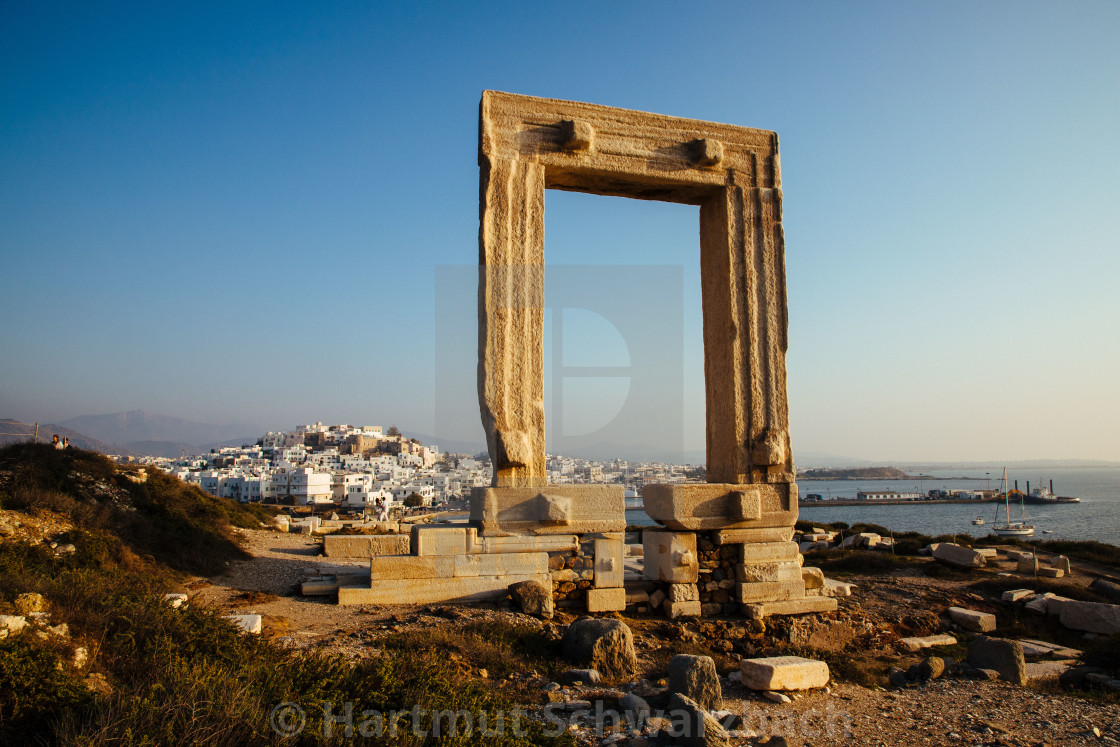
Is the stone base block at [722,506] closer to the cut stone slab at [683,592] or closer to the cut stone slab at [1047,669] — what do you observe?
the cut stone slab at [683,592]

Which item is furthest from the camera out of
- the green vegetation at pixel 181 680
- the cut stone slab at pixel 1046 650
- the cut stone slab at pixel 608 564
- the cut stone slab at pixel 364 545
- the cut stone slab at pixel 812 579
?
the cut stone slab at pixel 364 545

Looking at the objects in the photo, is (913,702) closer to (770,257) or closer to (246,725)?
(246,725)

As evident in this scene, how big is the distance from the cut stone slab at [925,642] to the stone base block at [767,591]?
1.15 m

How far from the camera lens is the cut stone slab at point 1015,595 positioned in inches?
371

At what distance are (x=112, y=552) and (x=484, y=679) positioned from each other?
19.3ft

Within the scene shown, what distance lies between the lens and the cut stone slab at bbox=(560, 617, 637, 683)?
522 cm

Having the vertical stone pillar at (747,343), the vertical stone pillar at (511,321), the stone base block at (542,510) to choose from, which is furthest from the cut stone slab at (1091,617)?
the vertical stone pillar at (511,321)

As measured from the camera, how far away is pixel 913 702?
4.97 meters

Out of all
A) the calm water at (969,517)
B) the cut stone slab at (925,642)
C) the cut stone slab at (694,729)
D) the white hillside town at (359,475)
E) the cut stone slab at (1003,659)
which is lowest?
the calm water at (969,517)

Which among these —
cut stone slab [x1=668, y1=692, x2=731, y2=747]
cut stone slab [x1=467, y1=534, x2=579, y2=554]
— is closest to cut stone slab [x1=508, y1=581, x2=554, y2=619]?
cut stone slab [x1=467, y1=534, x2=579, y2=554]

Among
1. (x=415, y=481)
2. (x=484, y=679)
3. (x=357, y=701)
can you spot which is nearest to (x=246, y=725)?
(x=357, y=701)

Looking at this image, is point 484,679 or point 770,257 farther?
point 770,257

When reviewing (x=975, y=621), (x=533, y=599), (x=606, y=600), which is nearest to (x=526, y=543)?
(x=533, y=599)

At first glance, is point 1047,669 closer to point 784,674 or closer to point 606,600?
point 784,674
